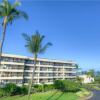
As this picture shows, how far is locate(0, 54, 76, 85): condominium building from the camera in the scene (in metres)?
77.5

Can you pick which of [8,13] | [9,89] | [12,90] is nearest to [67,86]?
[12,90]

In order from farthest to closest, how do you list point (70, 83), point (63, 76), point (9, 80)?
point (63, 76) < point (9, 80) < point (70, 83)

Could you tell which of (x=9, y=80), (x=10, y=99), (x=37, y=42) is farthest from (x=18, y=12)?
(x=9, y=80)

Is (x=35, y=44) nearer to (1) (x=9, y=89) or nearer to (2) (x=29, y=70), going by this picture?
(1) (x=9, y=89)

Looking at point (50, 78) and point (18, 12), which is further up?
point (18, 12)

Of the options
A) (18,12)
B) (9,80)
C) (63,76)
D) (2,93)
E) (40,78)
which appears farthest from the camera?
(63,76)

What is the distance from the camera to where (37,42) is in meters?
43.5

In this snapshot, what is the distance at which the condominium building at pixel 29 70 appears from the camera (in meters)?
77.5

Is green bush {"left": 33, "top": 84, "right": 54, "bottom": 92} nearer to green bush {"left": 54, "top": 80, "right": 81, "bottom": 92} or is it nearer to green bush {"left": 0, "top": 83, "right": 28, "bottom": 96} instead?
green bush {"left": 54, "top": 80, "right": 81, "bottom": 92}

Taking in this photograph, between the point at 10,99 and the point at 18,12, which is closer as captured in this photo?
the point at 18,12

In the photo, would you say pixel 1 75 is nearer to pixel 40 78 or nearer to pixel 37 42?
pixel 40 78

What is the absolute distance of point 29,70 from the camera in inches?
3511

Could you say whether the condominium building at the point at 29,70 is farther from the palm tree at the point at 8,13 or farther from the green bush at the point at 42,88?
the palm tree at the point at 8,13

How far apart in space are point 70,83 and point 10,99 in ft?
98.4
